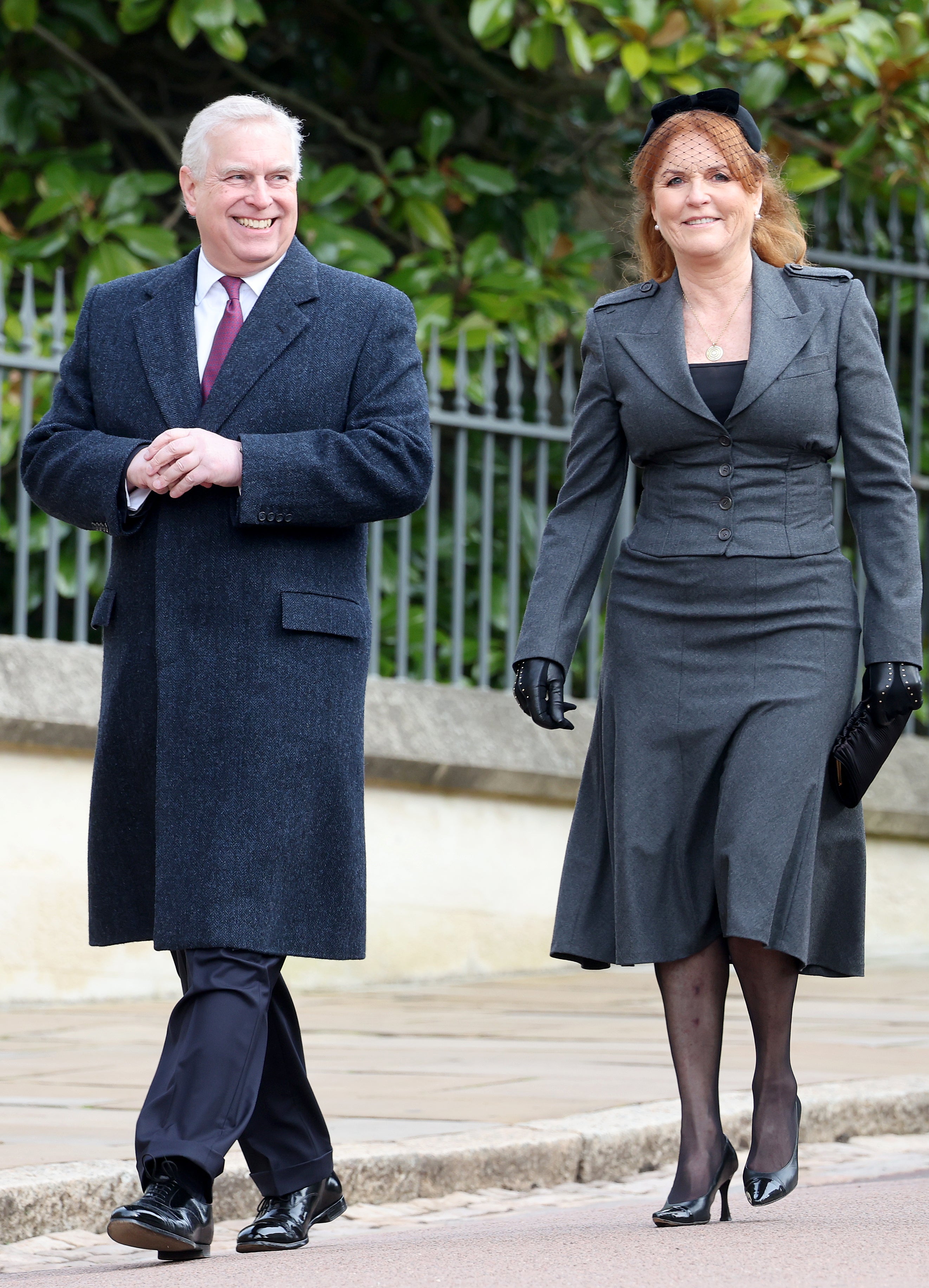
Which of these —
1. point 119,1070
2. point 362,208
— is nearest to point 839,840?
point 119,1070

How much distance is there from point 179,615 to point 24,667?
3.24 meters

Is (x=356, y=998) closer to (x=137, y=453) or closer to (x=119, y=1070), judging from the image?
(x=119, y=1070)

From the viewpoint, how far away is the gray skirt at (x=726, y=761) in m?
3.78

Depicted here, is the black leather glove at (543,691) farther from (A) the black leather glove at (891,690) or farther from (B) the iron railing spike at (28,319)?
(B) the iron railing spike at (28,319)

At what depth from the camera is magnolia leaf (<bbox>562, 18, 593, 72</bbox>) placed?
7238 mm

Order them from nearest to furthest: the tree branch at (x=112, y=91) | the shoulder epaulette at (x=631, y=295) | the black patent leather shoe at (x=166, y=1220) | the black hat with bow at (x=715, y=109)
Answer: the black patent leather shoe at (x=166, y=1220), the black hat with bow at (x=715, y=109), the shoulder epaulette at (x=631, y=295), the tree branch at (x=112, y=91)

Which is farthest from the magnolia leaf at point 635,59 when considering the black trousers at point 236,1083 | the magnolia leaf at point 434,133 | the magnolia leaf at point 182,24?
the black trousers at point 236,1083

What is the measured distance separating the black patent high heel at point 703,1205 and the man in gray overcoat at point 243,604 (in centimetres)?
56

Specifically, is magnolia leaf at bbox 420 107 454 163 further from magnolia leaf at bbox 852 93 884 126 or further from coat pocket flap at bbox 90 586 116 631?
coat pocket flap at bbox 90 586 116 631

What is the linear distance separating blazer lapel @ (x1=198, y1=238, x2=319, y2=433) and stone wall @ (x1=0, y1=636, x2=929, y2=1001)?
10.3 ft

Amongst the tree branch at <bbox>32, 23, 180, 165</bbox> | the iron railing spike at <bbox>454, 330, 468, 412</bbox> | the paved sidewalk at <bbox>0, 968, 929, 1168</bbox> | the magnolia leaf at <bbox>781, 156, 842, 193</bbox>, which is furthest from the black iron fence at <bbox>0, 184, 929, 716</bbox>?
the paved sidewalk at <bbox>0, 968, 929, 1168</bbox>

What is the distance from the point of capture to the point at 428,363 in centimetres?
766

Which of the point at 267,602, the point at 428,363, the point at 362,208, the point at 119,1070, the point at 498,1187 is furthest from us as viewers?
→ the point at 362,208

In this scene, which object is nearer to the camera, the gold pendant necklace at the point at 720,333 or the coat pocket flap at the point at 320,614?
the coat pocket flap at the point at 320,614
